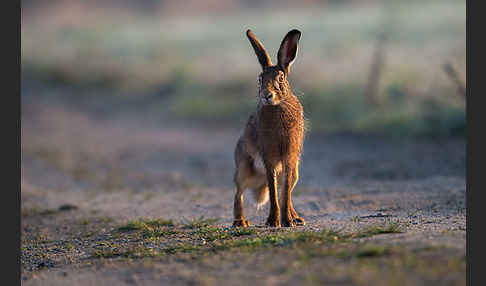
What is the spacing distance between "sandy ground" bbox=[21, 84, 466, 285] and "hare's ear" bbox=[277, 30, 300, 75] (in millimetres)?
1669

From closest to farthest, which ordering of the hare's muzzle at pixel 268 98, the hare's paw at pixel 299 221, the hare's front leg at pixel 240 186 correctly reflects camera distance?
the hare's muzzle at pixel 268 98 → the hare's paw at pixel 299 221 → the hare's front leg at pixel 240 186

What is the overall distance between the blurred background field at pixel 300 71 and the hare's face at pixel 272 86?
4.15ft

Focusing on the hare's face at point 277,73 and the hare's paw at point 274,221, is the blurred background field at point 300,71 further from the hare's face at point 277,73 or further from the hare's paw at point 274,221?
the hare's paw at point 274,221

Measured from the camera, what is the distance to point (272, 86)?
582 cm

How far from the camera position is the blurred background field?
13.6 meters

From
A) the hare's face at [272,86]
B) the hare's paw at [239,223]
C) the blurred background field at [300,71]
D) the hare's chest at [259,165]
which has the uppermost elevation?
the blurred background field at [300,71]

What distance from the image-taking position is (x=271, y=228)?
19.9 ft

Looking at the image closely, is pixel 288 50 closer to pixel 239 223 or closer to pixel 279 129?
pixel 279 129

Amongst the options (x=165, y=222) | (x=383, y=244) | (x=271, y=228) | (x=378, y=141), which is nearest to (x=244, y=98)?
(x=378, y=141)

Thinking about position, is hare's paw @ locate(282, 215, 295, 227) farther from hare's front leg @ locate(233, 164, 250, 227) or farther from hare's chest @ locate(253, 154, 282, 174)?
hare's front leg @ locate(233, 164, 250, 227)

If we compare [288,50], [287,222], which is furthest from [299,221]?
[288,50]

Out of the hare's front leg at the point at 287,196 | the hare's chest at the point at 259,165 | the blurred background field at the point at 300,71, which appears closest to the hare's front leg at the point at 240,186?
the hare's chest at the point at 259,165

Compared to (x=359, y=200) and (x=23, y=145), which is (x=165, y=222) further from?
(x=23, y=145)

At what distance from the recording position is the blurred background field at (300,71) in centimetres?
1364
